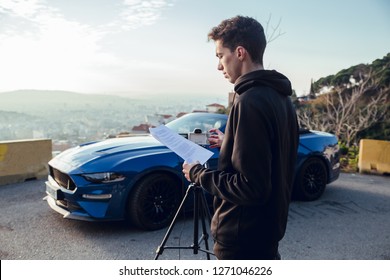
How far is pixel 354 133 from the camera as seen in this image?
12445 mm

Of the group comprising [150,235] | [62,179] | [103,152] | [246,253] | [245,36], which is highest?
[245,36]

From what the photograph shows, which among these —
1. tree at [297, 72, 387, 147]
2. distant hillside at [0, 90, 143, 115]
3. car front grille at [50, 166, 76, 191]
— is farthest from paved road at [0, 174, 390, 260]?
tree at [297, 72, 387, 147]

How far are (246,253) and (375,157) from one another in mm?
7246

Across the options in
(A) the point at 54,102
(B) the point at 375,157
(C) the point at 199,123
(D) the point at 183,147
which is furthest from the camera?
(A) the point at 54,102

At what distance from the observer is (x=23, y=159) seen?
20.1 feet

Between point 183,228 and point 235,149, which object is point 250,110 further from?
point 183,228

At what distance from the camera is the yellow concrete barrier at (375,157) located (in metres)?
7.52

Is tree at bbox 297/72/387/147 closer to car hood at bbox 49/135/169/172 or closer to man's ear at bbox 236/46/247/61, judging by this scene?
car hood at bbox 49/135/169/172

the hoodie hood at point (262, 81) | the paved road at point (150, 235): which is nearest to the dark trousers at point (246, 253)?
the hoodie hood at point (262, 81)

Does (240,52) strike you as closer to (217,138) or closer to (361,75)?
(217,138)

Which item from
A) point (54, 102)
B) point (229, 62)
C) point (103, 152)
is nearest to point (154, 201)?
point (103, 152)

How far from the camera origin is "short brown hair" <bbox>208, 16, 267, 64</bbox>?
149 cm

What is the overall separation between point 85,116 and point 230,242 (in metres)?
7.62
